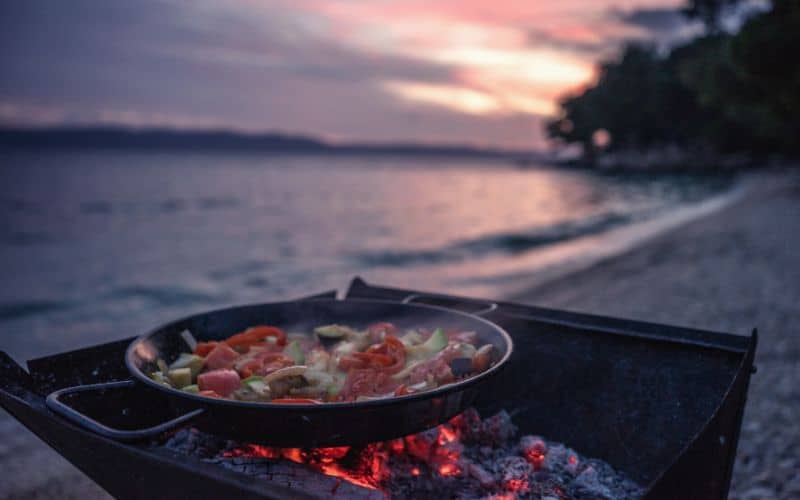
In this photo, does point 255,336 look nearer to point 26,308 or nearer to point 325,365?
point 325,365

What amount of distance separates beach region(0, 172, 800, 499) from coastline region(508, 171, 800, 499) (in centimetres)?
1

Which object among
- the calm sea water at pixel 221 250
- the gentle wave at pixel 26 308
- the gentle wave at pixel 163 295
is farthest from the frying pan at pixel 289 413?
the gentle wave at pixel 26 308

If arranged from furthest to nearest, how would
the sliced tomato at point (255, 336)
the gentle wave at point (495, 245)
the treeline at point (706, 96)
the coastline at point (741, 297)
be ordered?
the gentle wave at point (495, 245)
the treeline at point (706, 96)
the coastline at point (741, 297)
the sliced tomato at point (255, 336)

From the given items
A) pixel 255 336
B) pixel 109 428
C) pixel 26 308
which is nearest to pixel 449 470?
pixel 255 336

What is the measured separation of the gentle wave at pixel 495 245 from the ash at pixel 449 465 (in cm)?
1991

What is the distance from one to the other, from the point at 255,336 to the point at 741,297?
10055 mm

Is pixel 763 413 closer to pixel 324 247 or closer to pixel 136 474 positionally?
pixel 136 474

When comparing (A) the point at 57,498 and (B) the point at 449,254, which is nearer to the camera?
(A) the point at 57,498

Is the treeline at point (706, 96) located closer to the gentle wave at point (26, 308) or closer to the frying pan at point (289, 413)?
the frying pan at point (289, 413)

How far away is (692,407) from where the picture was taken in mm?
2992

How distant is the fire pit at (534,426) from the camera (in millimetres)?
2377

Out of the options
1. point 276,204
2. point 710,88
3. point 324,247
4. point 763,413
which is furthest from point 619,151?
point 763,413

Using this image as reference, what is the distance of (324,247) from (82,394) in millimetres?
27296

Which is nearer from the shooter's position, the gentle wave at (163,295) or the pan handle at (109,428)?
the pan handle at (109,428)
